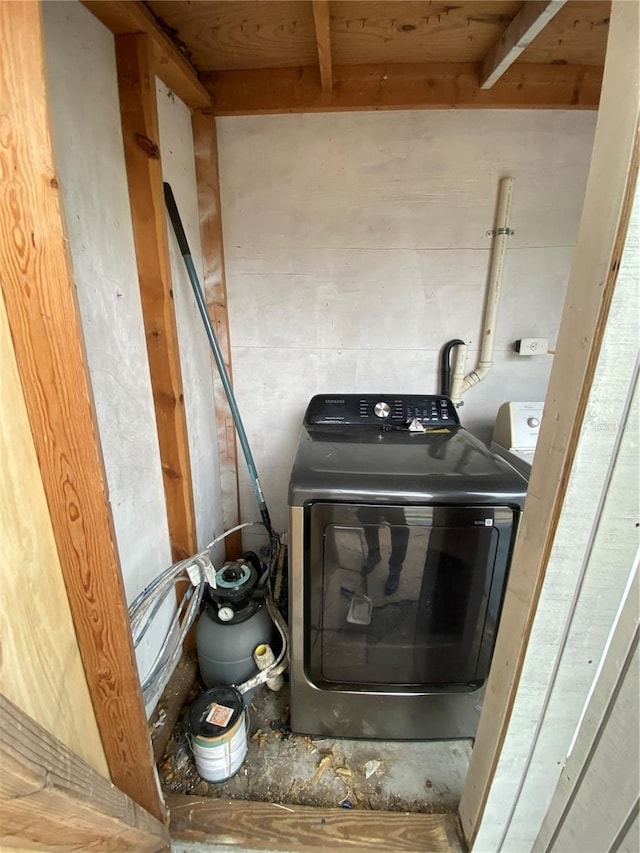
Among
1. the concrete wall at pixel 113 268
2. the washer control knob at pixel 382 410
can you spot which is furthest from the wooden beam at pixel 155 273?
the washer control knob at pixel 382 410

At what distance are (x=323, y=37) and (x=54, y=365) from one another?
→ 134 centimetres

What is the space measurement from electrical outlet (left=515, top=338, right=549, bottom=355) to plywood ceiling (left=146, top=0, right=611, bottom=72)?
1046mm

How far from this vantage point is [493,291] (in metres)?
1.65

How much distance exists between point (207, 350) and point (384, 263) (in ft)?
3.03

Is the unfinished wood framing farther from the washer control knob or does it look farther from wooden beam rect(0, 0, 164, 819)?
the washer control knob

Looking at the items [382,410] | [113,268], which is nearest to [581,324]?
[382,410]

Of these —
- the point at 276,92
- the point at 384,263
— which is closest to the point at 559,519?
the point at 384,263

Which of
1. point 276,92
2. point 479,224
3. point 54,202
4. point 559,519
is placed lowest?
point 559,519

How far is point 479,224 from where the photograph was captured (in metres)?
1.62

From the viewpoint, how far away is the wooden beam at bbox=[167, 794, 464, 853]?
3.20ft

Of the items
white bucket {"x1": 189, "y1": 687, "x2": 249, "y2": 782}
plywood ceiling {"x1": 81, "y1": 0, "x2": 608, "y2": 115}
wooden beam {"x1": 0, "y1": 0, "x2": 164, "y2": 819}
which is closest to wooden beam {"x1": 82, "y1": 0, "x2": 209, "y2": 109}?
plywood ceiling {"x1": 81, "y1": 0, "x2": 608, "y2": 115}

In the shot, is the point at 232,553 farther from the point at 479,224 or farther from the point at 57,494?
the point at 479,224

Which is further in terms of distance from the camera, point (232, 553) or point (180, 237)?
point (232, 553)

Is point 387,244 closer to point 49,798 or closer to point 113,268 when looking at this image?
point 113,268
